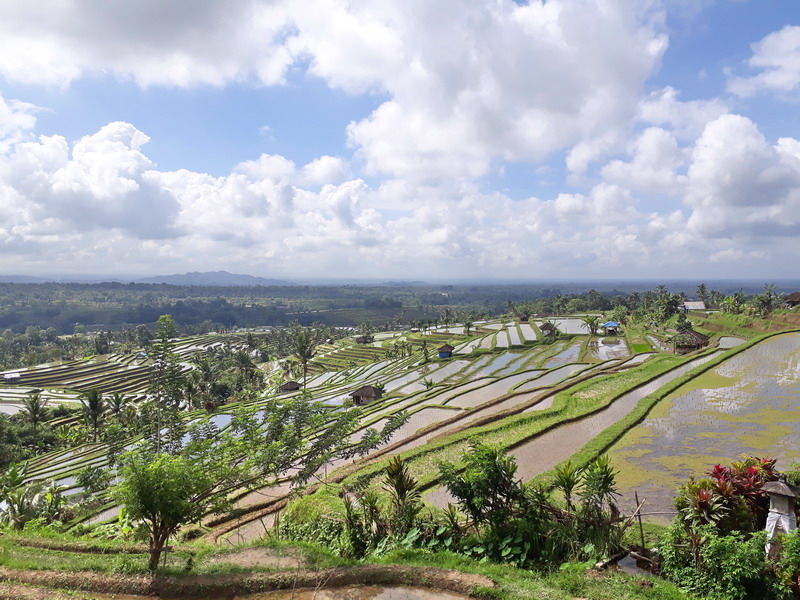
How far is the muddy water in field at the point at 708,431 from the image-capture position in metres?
14.5

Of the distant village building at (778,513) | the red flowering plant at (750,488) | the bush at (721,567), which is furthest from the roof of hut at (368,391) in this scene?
the distant village building at (778,513)

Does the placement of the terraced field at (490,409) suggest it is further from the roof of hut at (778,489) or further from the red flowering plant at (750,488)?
the roof of hut at (778,489)

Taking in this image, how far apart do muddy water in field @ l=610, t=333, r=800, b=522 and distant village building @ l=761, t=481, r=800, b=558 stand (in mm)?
3377

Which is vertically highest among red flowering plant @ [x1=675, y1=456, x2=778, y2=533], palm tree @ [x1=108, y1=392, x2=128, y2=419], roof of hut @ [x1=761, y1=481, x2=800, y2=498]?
roof of hut @ [x1=761, y1=481, x2=800, y2=498]

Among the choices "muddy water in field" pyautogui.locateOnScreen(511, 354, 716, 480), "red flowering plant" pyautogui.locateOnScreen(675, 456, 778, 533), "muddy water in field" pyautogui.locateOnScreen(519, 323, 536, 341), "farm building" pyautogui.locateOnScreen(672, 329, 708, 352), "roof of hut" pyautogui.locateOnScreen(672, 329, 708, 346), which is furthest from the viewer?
"muddy water in field" pyautogui.locateOnScreen(519, 323, 536, 341)

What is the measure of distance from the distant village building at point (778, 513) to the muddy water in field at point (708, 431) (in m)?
3.38

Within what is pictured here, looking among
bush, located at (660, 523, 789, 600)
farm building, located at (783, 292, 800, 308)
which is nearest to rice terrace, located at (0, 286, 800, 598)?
bush, located at (660, 523, 789, 600)

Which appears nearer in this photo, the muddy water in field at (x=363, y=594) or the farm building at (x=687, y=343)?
the muddy water in field at (x=363, y=594)

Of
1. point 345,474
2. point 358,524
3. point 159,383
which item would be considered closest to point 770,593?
point 358,524

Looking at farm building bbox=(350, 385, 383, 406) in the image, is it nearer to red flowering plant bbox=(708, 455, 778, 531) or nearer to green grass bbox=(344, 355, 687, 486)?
green grass bbox=(344, 355, 687, 486)

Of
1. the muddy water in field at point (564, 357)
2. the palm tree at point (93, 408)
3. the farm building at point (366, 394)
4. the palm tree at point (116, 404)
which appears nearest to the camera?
the palm tree at point (93, 408)

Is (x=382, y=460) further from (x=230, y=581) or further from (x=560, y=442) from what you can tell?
(x=230, y=581)

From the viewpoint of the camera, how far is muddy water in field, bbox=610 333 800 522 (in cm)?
1449

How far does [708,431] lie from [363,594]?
56.6ft
